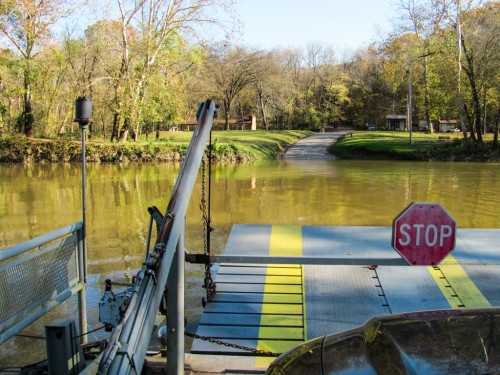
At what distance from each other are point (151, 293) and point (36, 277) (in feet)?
6.28

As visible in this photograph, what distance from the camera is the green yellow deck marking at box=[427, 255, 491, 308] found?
216 inches

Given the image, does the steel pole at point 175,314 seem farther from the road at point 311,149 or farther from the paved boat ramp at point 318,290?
the road at point 311,149

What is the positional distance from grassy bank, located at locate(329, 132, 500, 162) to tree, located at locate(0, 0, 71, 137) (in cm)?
2226

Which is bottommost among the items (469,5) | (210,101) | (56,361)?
(56,361)

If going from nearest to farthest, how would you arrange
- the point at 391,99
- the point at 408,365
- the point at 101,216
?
the point at 408,365
the point at 101,216
the point at 391,99

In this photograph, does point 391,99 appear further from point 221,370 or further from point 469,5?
point 221,370

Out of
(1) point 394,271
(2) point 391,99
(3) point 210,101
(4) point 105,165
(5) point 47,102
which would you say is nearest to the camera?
(3) point 210,101

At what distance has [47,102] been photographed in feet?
129

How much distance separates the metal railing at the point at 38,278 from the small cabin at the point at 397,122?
58.4 m

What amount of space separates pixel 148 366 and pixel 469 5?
119 ft

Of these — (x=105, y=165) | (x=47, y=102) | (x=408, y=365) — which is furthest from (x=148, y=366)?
(x=47, y=102)

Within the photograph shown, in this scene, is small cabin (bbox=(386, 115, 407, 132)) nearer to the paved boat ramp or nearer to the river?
the river

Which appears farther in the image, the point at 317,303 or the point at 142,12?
the point at 142,12

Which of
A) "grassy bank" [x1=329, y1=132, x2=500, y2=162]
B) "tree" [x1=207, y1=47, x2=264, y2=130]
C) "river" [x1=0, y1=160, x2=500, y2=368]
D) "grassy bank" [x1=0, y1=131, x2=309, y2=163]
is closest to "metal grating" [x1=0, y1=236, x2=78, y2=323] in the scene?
"river" [x1=0, y1=160, x2=500, y2=368]
